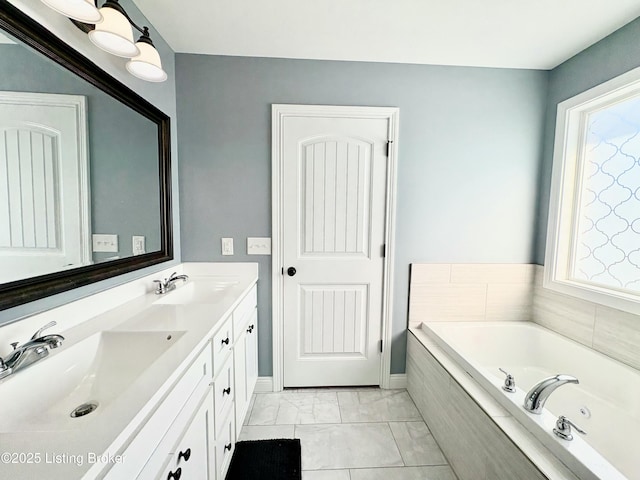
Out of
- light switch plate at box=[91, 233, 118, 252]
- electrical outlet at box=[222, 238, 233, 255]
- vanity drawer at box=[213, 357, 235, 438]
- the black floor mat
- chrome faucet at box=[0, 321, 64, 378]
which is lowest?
the black floor mat

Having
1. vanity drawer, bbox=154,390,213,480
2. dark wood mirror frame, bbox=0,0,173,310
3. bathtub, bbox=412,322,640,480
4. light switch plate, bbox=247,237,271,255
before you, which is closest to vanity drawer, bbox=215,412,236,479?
vanity drawer, bbox=154,390,213,480

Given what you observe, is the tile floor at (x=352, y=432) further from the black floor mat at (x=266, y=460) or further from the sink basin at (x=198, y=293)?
the sink basin at (x=198, y=293)

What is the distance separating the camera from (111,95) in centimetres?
130

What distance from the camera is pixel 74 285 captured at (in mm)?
1078

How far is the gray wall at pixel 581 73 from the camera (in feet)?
5.03

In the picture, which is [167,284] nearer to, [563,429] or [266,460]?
[266,460]

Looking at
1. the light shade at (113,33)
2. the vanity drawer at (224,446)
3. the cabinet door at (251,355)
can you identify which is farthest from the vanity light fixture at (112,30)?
the vanity drawer at (224,446)

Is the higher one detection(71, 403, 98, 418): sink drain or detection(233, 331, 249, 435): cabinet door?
detection(71, 403, 98, 418): sink drain

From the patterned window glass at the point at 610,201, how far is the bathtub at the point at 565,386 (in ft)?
1.74

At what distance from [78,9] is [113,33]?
143 millimetres

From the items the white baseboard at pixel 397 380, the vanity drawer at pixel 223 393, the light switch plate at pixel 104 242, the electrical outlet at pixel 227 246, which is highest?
the light switch plate at pixel 104 242

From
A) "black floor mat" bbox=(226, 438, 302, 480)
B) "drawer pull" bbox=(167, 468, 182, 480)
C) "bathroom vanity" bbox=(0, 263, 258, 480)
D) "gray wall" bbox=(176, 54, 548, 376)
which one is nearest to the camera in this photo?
"bathroom vanity" bbox=(0, 263, 258, 480)

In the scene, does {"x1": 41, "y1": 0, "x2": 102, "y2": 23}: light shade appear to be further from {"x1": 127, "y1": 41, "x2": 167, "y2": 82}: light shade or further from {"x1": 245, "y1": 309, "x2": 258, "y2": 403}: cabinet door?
{"x1": 245, "y1": 309, "x2": 258, "y2": 403}: cabinet door

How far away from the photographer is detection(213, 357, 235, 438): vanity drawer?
1182 millimetres
